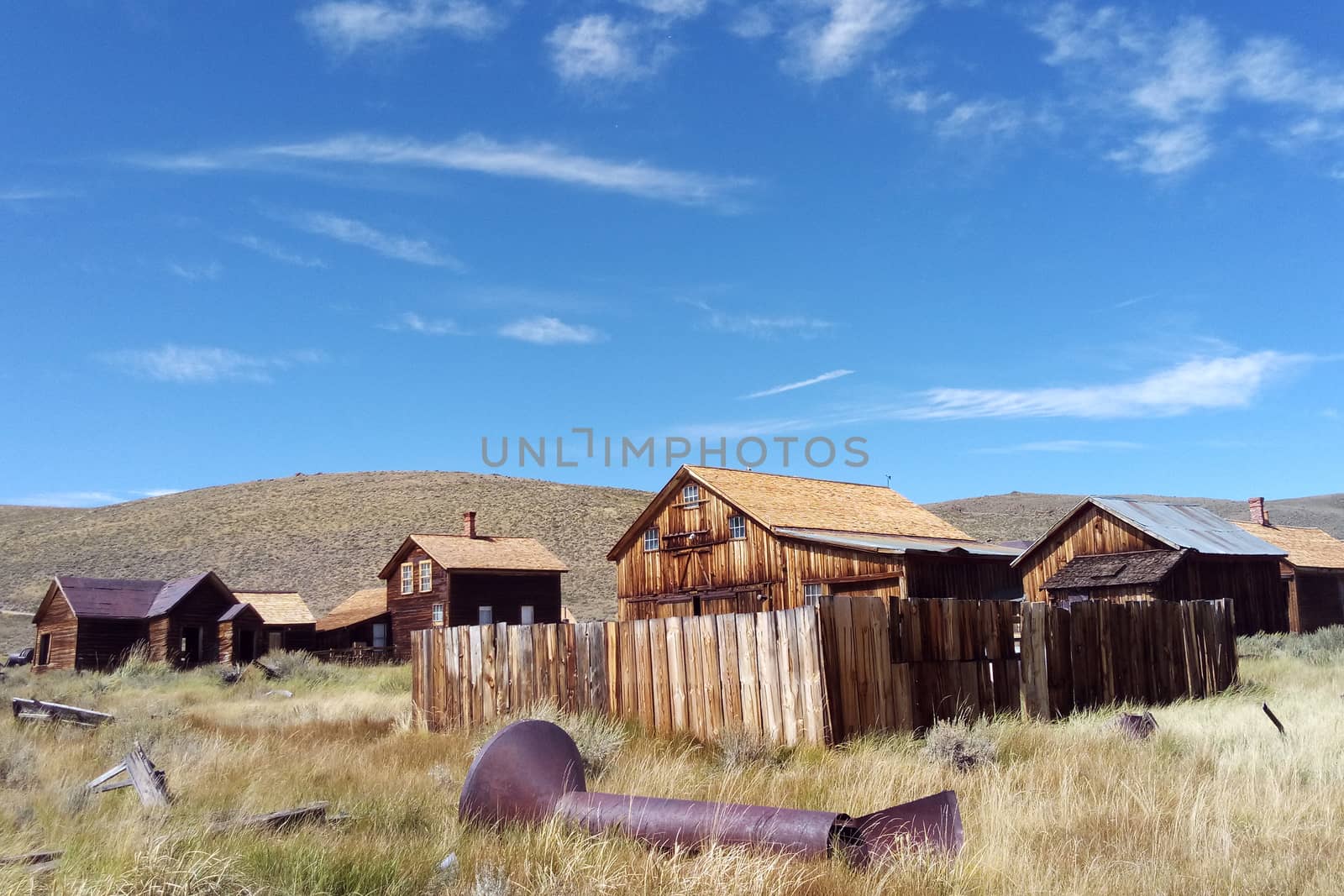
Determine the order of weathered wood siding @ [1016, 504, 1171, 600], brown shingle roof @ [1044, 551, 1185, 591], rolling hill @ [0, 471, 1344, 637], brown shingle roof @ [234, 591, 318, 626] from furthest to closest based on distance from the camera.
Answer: rolling hill @ [0, 471, 1344, 637], brown shingle roof @ [234, 591, 318, 626], weathered wood siding @ [1016, 504, 1171, 600], brown shingle roof @ [1044, 551, 1185, 591]

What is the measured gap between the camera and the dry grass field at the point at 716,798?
16.4 feet

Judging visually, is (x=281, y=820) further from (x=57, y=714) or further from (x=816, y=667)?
(x=57, y=714)

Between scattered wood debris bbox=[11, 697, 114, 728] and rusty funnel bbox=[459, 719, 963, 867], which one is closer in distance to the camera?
rusty funnel bbox=[459, 719, 963, 867]

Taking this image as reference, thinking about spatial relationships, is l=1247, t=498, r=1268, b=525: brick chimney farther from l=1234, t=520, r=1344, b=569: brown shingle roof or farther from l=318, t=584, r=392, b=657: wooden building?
l=318, t=584, r=392, b=657: wooden building

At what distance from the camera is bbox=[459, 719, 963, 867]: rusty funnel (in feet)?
17.6

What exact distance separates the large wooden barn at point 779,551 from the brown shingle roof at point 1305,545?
1290cm

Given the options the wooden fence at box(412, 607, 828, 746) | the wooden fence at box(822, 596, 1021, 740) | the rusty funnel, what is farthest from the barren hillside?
the rusty funnel

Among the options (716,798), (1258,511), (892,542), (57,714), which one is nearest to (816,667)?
(716,798)

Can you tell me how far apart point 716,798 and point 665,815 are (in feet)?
6.05

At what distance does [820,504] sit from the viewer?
31219 mm

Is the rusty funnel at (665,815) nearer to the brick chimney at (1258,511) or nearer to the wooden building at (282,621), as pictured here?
the wooden building at (282,621)

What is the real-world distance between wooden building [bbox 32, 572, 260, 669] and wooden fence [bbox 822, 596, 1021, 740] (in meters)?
32.7

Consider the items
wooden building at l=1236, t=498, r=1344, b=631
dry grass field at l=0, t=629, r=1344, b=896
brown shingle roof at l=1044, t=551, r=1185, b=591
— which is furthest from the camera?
wooden building at l=1236, t=498, r=1344, b=631

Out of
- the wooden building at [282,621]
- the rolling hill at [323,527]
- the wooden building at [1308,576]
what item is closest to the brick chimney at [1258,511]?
the wooden building at [1308,576]
